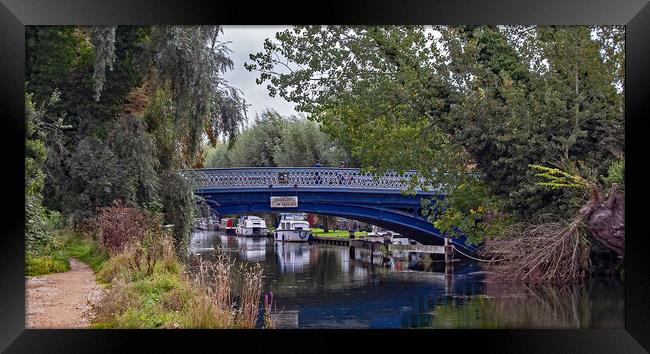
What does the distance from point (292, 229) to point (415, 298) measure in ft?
31.6

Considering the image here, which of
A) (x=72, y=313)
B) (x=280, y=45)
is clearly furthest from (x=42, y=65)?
(x=72, y=313)

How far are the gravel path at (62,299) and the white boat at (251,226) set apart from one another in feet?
36.7

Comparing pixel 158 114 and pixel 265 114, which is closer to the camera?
pixel 158 114

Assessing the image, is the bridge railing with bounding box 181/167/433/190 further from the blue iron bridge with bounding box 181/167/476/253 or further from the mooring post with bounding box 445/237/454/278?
the mooring post with bounding box 445/237/454/278

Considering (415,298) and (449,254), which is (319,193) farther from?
(449,254)

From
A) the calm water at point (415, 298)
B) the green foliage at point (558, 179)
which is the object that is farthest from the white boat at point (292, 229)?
the green foliage at point (558, 179)

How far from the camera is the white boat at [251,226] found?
70.1 ft

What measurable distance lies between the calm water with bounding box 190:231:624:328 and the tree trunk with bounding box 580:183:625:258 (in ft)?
2.13

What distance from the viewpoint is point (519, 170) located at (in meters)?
11.0

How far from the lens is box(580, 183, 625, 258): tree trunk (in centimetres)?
995

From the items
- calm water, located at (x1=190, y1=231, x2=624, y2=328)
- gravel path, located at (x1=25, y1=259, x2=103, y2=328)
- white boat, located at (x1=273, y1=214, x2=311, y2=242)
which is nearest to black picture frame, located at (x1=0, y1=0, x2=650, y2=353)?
gravel path, located at (x1=25, y1=259, x2=103, y2=328)

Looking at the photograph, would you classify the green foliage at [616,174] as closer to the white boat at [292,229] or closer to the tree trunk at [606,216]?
the tree trunk at [606,216]
